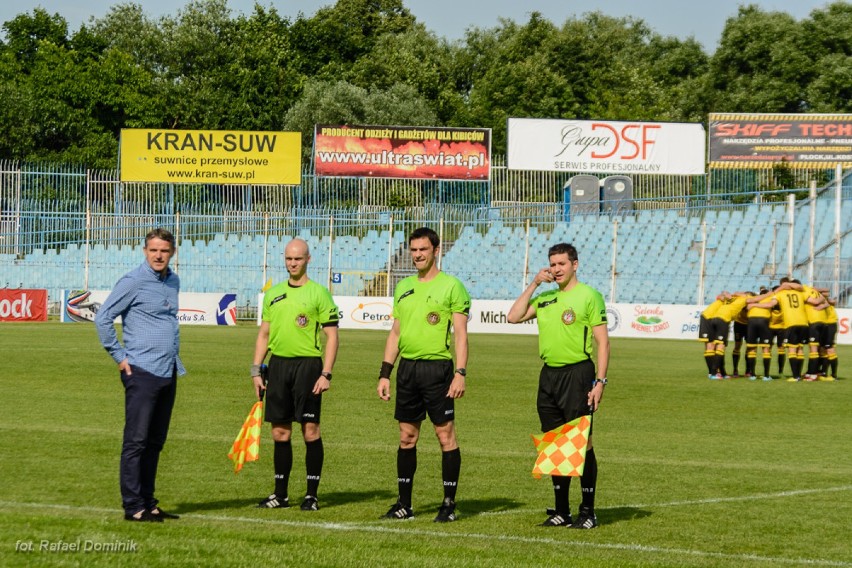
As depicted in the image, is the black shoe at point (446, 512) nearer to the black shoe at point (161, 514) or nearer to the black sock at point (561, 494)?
the black sock at point (561, 494)

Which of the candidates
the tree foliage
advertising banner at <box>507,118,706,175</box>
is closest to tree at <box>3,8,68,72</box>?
the tree foliage

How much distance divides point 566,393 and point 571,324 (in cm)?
48

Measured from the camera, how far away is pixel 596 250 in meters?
44.1

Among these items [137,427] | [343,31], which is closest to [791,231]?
[137,427]

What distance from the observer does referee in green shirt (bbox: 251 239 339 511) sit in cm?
948

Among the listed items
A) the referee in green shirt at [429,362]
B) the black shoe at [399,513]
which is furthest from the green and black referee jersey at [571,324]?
the black shoe at [399,513]

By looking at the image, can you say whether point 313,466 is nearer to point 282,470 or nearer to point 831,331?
point 282,470

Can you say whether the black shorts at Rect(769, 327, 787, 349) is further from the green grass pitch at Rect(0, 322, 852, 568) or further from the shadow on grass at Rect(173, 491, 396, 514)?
the shadow on grass at Rect(173, 491, 396, 514)

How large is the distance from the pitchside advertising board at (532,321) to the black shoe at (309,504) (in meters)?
27.0

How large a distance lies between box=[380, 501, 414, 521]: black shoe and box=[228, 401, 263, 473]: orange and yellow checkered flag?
1082mm

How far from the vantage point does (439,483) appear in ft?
36.2

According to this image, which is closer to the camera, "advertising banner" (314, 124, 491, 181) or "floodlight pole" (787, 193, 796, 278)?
"floodlight pole" (787, 193, 796, 278)

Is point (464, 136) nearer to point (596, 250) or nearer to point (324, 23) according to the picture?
point (596, 250)

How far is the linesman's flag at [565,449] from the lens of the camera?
885 centimetres
